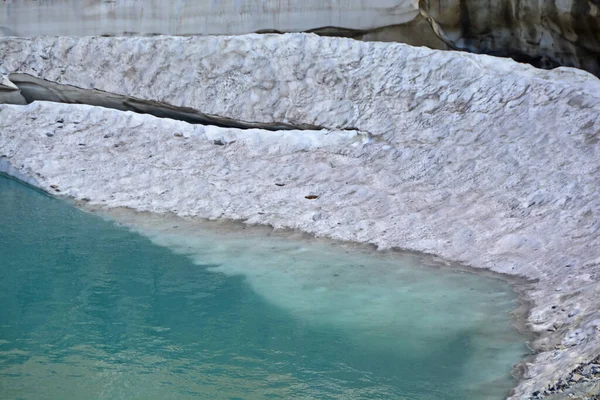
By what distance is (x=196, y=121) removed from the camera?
1014 cm

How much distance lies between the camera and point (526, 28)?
8.98 m

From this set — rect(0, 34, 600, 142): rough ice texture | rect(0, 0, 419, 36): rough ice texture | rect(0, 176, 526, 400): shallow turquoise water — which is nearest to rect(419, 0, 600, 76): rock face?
rect(0, 0, 419, 36): rough ice texture

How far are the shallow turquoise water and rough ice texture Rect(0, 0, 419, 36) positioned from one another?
3.72 metres

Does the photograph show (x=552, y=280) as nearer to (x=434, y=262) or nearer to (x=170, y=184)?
(x=434, y=262)

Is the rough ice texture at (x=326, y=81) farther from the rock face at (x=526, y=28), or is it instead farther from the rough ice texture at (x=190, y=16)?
the rock face at (x=526, y=28)

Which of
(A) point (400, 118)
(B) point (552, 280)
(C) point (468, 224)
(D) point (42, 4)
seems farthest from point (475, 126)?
(D) point (42, 4)

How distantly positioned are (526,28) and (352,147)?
251 centimetres

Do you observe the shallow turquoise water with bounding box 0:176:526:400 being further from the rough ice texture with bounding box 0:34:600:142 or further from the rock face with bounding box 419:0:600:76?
the rock face with bounding box 419:0:600:76

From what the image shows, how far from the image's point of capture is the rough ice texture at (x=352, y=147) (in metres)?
6.67

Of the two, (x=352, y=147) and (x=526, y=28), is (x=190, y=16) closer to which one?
(x=352, y=147)

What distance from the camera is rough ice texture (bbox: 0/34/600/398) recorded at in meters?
6.67

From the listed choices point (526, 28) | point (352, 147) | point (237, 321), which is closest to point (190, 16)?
point (352, 147)

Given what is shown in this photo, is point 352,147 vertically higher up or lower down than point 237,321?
higher up

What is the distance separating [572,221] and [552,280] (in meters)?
0.87
